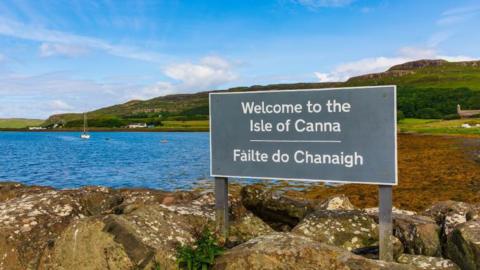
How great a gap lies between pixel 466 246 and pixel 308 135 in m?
3.68

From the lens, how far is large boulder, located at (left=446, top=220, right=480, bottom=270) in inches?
308

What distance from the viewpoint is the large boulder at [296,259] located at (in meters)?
6.62

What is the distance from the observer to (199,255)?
7.20 m

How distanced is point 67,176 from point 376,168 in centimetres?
4204

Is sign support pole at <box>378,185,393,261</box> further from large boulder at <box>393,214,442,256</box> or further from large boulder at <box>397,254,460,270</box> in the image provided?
large boulder at <box>393,214,442,256</box>

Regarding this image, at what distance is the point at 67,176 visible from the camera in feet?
145

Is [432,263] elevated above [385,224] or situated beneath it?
situated beneath

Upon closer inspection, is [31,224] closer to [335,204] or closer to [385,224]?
[385,224]

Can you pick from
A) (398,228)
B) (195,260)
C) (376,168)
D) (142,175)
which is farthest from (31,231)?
(142,175)

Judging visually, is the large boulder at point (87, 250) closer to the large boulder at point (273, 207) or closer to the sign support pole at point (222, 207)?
the sign support pole at point (222, 207)

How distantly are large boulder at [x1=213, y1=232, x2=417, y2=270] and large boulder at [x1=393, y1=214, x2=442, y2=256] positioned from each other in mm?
2409

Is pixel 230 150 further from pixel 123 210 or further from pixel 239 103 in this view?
pixel 123 210

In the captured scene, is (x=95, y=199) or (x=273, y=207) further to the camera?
(x=273, y=207)

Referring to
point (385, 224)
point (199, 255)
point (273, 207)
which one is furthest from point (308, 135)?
point (273, 207)
